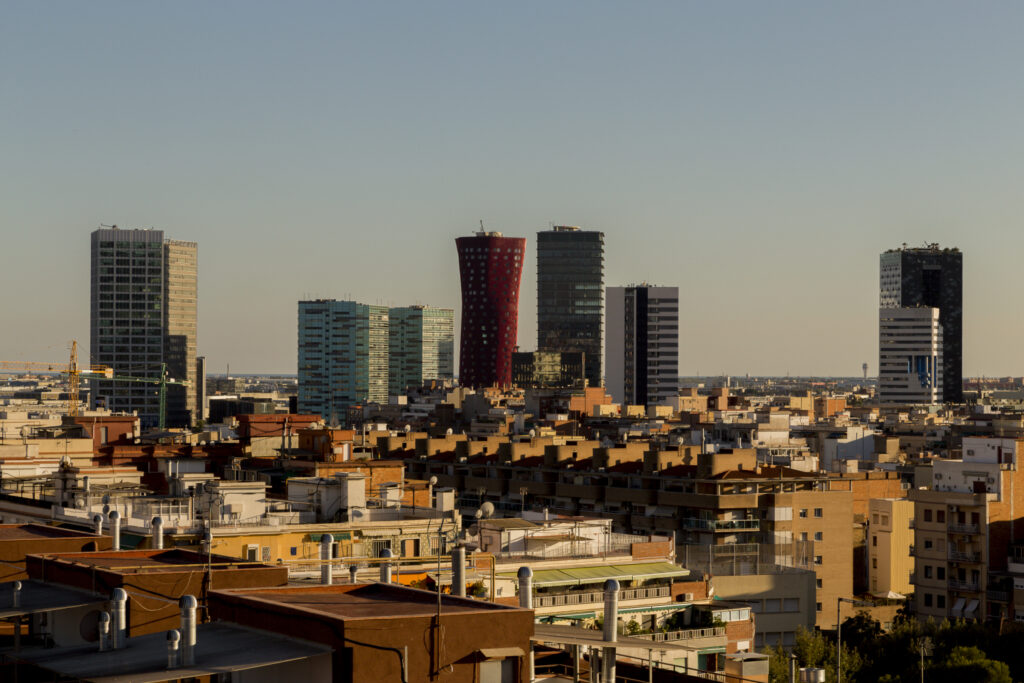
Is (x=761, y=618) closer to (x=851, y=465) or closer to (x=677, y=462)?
(x=677, y=462)

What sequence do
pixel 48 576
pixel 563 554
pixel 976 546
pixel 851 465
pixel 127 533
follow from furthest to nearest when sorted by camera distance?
pixel 851 465 → pixel 976 546 → pixel 563 554 → pixel 127 533 → pixel 48 576

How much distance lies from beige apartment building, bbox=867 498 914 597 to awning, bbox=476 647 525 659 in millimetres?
73643

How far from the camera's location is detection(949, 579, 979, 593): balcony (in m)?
75.8

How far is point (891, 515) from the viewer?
287 ft

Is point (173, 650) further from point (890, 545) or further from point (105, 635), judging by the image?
point (890, 545)

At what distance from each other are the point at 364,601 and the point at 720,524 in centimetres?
5715

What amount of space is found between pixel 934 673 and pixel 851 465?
5793cm

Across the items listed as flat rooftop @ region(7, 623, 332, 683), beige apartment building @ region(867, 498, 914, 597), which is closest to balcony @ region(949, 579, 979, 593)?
beige apartment building @ region(867, 498, 914, 597)

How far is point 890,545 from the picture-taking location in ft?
288

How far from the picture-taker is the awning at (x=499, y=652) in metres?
16.4

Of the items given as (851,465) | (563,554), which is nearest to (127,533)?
(563,554)

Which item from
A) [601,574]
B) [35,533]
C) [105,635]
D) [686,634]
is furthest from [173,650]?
[601,574]

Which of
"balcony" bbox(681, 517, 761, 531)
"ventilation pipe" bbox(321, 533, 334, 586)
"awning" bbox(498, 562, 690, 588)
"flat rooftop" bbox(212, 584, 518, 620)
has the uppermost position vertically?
"flat rooftop" bbox(212, 584, 518, 620)

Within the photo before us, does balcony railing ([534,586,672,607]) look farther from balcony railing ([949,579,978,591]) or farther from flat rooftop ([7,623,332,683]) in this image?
balcony railing ([949,579,978,591])
